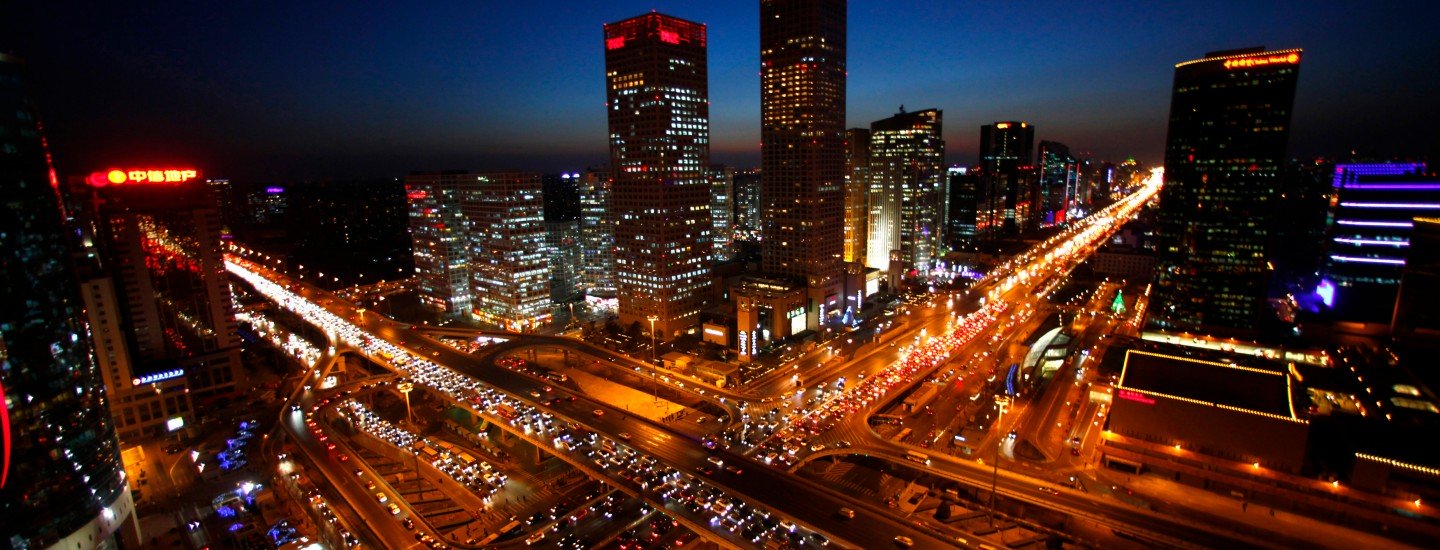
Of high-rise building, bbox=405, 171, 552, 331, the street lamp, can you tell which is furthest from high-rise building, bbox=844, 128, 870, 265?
the street lamp

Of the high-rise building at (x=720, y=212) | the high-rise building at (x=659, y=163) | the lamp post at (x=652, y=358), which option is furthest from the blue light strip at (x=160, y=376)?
the high-rise building at (x=720, y=212)

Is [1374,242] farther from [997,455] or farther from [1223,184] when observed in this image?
[997,455]

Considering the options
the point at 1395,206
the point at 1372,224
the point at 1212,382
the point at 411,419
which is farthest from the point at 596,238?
the point at 1395,206

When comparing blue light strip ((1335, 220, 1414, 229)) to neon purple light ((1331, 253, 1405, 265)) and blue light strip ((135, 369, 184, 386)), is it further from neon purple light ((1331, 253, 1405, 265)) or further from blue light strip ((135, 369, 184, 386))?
blue light strip ((135, 369, 184, 386))

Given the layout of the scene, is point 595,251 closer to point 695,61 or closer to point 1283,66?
point 695,61

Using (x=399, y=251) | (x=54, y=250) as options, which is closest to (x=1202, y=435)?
(x=54, y=250)

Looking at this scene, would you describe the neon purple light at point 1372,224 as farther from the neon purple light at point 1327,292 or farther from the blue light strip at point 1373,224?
the neon purple light at point 1327,292
